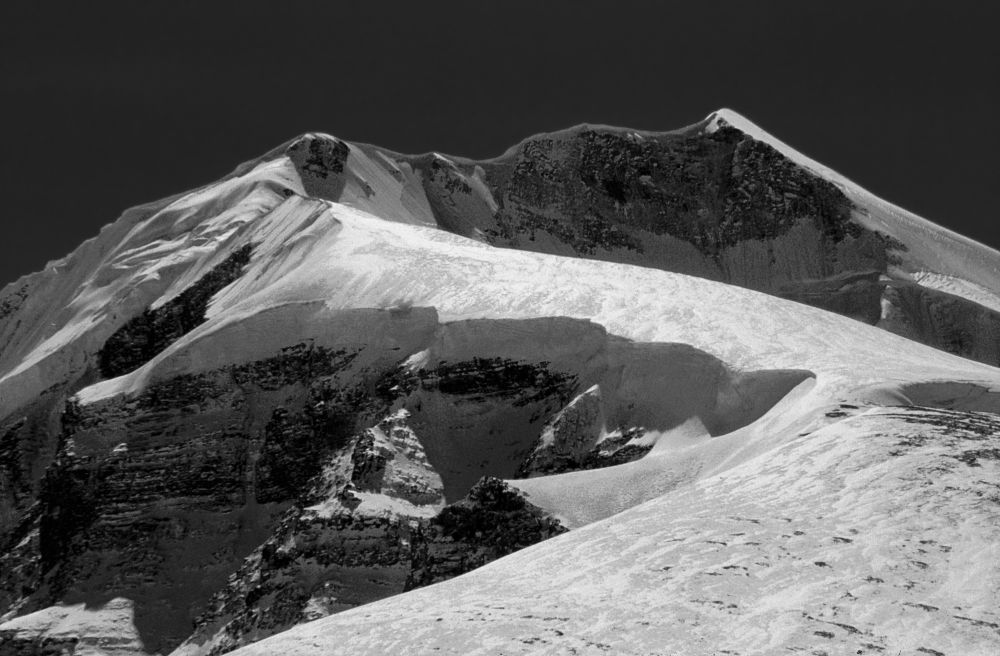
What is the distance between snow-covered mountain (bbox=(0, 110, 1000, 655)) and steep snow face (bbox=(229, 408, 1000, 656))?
14 cm

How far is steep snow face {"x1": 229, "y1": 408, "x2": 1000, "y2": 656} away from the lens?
58938mm

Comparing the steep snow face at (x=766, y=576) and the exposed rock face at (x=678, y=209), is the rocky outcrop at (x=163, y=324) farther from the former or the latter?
the steep snow face at (x=766, y=576)

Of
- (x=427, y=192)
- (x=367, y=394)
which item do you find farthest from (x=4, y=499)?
(x=427, y=192)

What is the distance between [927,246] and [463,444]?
8235cm

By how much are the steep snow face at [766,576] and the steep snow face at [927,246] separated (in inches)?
3719

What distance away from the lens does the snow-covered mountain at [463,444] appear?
62875 mm

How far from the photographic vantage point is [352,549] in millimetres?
92188

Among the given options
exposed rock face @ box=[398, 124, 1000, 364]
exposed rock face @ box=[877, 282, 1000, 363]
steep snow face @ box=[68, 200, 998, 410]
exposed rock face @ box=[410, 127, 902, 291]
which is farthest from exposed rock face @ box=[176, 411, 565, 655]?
exposed rock face @ box=[410, 127, 902, 291]

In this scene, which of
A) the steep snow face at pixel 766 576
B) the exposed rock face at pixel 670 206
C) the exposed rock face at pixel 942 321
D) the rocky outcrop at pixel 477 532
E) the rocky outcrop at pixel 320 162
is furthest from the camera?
the exposed rock face at pixel 670 206

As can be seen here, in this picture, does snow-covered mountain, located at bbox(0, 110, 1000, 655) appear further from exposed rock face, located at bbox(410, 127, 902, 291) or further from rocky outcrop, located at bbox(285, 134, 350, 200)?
exposed rock face, located at bbox(410, 127, 902, 291)

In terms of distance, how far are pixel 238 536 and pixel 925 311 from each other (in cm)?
7303

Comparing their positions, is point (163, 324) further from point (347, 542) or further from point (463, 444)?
point (347, 542)

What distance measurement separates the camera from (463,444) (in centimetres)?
10019

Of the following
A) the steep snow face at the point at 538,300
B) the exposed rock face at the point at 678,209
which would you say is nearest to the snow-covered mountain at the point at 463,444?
the steep snow face at the point at 538,300
